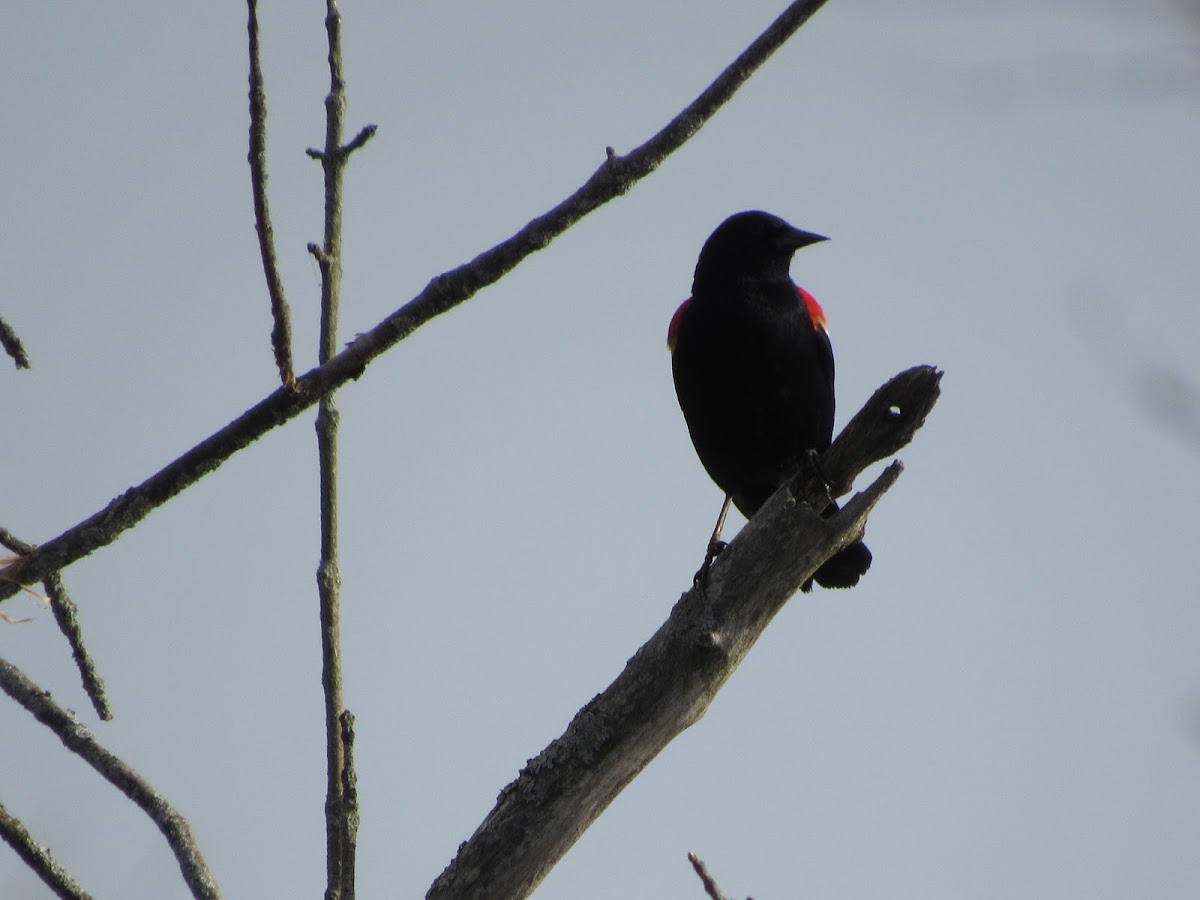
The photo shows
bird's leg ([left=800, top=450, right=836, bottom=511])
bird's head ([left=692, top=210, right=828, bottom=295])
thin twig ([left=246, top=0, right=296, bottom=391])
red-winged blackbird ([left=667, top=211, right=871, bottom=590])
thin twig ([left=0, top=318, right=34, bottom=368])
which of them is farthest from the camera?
bird's head ([left=692, top=210, right=828, bottom=295])

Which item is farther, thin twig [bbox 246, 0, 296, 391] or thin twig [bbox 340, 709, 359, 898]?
thin twig [bbox 340, 709, 359, 898]

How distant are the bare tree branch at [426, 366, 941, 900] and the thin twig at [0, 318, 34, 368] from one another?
1.19 meters

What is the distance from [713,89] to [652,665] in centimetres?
121

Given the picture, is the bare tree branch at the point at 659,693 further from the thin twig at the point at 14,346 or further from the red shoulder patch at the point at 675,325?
the red shoulder patch at the point at 675,325

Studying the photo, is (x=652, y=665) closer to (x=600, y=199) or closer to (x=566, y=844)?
(x=566, y=844)

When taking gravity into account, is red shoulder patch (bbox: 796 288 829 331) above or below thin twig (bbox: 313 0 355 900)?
above

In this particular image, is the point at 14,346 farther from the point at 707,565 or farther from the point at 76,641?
the point at 707,565

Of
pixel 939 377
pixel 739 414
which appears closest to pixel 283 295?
A: pixel 939 377

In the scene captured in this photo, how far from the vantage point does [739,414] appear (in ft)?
15.6

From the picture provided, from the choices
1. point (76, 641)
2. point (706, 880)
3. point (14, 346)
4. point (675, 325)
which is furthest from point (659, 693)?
point (675, 325)

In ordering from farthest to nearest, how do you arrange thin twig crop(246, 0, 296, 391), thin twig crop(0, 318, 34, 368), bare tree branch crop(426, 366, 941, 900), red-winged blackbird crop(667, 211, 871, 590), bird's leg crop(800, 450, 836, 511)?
1. red-winged blackbird crop(667, 211, 871, 590)
2. bird's leg crop(800, 450, 836, 511)
3. bare tree branch crop(426, 366, 941, 900)
4. thin twig crop(0, 318, 34, 368)
5. thin twig crop(246, 0, 296, 391)

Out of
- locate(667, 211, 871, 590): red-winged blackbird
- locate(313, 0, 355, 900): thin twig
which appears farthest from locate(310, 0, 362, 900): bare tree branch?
locate(667, 211, 871, 590): red-winged blackbird

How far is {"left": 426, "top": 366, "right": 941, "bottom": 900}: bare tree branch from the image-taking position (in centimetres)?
240

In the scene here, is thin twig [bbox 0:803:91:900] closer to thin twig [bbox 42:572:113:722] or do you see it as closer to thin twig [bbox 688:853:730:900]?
thin twig [bbox 42:572:113:722]
